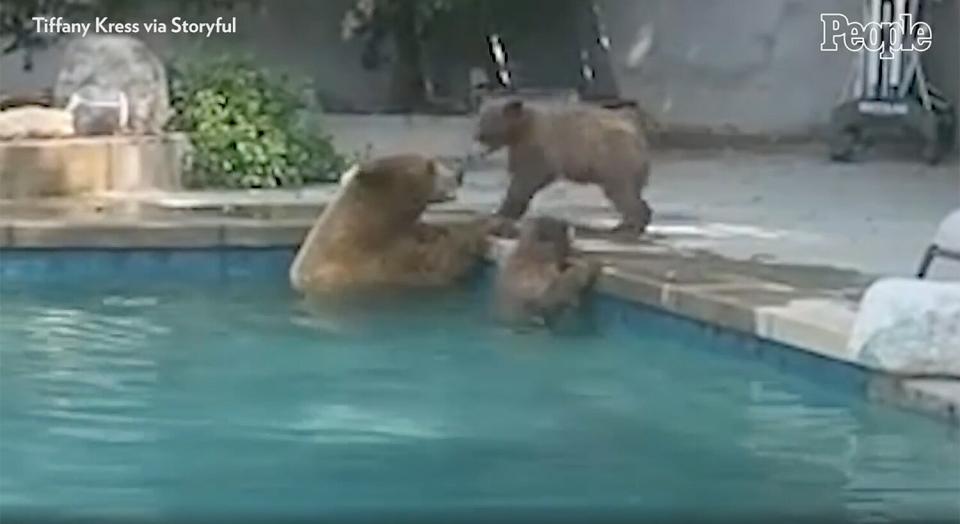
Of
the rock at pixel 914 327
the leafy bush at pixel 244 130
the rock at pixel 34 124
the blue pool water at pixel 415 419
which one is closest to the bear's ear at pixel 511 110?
the blue pool water at pixel 415 419

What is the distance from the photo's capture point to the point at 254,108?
8391mm

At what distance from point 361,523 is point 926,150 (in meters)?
7.72

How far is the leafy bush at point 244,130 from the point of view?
8.23 metres

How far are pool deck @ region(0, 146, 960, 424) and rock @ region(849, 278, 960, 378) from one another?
0.15 feet

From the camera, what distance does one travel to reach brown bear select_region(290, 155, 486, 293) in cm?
641

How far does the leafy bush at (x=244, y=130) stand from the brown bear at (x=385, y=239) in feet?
5.43

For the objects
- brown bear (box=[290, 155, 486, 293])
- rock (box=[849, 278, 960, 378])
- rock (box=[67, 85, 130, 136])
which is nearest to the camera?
rock (box=[849, 278, 960, 378])

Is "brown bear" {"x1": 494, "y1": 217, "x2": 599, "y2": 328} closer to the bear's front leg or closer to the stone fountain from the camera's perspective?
the bear's front leg

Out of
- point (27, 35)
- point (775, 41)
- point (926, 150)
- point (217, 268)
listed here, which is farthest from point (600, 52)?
point (217, 268)

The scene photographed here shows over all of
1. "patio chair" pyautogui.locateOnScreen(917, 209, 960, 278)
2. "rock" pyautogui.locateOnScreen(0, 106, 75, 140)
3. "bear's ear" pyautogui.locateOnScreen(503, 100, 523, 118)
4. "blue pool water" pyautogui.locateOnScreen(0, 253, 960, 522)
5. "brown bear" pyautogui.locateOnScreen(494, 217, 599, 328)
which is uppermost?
"bear's ear" pyautogui.locateOnScreen(503, 100, 523, 118)

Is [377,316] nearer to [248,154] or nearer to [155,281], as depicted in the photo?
[155,281]

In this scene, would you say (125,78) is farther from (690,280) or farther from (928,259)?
(928,259)

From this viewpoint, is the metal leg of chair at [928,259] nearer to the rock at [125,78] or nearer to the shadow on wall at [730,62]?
the rock at [125,78]

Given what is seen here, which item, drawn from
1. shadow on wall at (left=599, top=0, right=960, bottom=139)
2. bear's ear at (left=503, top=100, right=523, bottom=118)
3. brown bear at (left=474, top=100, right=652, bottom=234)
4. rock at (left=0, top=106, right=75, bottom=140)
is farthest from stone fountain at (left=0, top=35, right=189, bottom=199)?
shadow on wall at (left=599, top=0, right=960, bottom=139)
